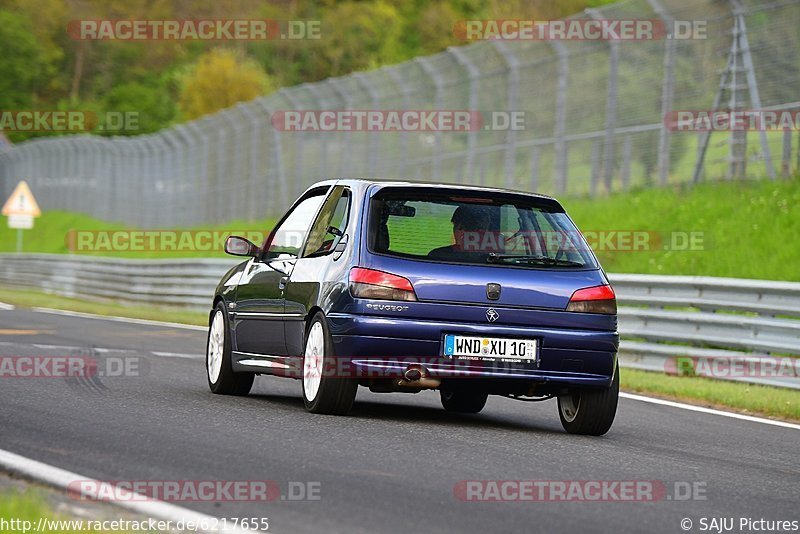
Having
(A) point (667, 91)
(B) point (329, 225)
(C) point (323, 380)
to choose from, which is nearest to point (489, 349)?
(C) point (323, 380)

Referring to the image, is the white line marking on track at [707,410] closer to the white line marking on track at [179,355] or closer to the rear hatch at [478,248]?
the rear hatch at [478,248]

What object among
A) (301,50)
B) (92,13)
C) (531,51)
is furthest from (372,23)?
(531,51)

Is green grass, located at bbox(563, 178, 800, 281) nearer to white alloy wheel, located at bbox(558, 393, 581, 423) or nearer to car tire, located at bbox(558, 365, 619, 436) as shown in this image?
white alloy wheel, located at bbox(558, 393, 581, 423)

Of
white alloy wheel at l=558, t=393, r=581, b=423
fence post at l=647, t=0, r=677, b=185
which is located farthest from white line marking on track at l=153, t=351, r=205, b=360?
fence post at l=647, t=0, r=677, b=185

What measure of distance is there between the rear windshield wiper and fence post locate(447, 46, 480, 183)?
15.7 metres

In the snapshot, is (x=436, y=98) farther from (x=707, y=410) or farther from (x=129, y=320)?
(x=707, y=410)

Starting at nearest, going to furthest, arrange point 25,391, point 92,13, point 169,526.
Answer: point 169,526, point 25,391, point 92,13

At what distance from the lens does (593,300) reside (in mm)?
9672

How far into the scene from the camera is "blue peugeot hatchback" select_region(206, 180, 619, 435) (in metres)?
9.41

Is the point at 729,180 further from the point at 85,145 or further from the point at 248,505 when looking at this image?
the point at 85,145

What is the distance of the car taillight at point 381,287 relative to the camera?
9.45 meters

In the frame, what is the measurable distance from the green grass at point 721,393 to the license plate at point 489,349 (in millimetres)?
3639

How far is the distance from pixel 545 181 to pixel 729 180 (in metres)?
3.56

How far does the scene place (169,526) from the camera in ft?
18.6
